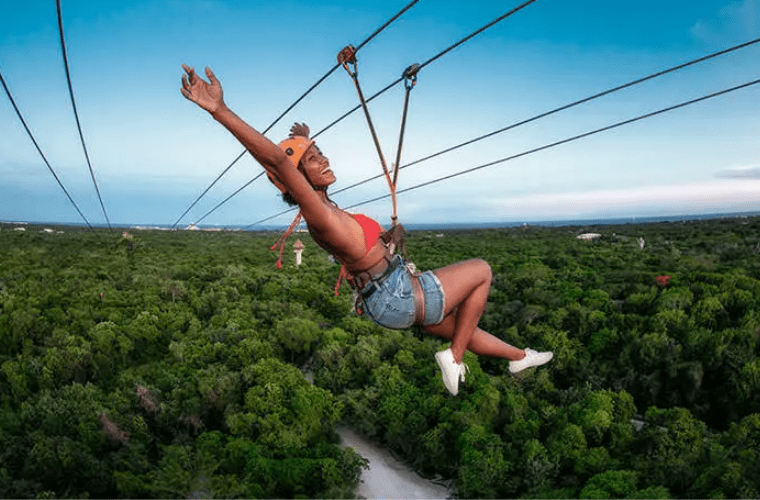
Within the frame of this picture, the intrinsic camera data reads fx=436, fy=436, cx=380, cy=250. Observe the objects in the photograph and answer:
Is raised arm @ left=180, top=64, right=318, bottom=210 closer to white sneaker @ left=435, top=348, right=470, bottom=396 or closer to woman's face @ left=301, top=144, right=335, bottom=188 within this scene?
woman's face @ left=301, top=144, right=335, bottom=188

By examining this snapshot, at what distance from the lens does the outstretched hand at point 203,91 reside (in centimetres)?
240

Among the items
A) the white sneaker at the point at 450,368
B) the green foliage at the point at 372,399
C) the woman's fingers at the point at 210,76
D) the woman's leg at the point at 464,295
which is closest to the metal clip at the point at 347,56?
the woman's fingers at the point at 210,76

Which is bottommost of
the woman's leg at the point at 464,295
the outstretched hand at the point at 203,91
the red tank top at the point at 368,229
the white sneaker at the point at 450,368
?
the white sneaker at the point at 450,368

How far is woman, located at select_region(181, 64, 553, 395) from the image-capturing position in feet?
9.68

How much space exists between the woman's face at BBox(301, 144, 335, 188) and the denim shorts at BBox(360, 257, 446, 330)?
88 cm

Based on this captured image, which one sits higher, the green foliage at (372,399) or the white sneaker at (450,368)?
the white sneaker at (450,368)

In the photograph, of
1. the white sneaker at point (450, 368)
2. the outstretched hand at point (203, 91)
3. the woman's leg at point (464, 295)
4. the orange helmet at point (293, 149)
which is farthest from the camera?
the white sneaker at point (450, 368)

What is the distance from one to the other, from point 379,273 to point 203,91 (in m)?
1.83

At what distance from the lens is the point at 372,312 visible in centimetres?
363

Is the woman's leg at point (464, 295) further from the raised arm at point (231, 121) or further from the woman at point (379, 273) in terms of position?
the raised arm at point (231, 121)

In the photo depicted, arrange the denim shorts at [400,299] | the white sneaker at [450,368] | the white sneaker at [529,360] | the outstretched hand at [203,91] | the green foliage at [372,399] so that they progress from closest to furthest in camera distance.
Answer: the outstretched hand at [203,91] < the denim shorts at [400,299] < the white sneaker at [450,368] < the white sneaker at [529,360] < the green foliage at [372,399]

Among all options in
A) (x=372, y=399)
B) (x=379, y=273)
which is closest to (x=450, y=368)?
(x=379, y=273)

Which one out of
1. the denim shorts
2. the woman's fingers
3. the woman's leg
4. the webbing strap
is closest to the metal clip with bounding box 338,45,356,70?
the webbing strap

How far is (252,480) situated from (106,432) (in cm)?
242
